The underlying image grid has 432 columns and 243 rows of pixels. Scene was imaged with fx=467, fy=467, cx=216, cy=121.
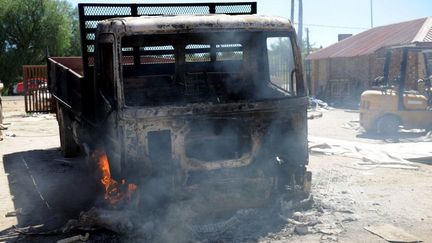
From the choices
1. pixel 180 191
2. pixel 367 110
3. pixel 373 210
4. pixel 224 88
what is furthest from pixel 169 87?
pixel 367 110

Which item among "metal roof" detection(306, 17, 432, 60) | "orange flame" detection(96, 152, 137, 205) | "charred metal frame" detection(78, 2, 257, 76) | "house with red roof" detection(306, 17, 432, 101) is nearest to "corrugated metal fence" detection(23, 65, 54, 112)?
"charred metal frame" detection(78, 2, 257, 76)

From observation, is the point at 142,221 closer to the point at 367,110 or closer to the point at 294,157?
the point at 294,157

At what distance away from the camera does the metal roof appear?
67.1 feet

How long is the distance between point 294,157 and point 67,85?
3699 millimetres

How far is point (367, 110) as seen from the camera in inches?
496

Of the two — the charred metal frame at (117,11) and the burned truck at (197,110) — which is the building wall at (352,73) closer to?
the charred metal frame at (117,11)

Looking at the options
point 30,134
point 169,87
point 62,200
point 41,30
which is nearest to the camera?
point 169,87

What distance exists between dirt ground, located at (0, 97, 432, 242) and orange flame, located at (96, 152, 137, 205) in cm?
46

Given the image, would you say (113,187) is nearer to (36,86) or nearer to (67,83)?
(67,83)

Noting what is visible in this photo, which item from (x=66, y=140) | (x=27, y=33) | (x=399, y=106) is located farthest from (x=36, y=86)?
(x=27, y=33)

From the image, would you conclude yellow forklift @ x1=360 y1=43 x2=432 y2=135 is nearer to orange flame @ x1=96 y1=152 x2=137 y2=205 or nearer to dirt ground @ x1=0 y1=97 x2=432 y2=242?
dirt ground @ x1=0 y1=97 x2=432 y2=242

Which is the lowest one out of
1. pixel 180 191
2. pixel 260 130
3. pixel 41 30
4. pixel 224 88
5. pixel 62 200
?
pixel 62 200

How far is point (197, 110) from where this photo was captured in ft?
16.2

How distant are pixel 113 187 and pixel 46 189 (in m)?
2.38
